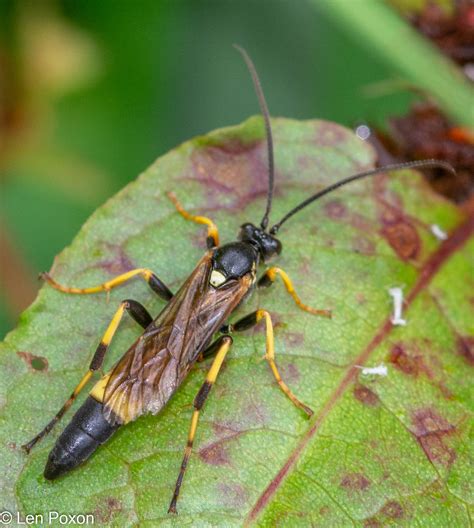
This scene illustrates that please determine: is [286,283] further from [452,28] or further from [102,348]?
[452,28]

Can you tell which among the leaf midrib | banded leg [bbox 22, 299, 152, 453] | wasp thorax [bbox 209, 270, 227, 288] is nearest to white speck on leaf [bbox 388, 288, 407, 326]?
the leaf midrib

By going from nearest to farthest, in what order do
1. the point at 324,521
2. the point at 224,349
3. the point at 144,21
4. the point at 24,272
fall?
the point at 324,521 < the point at 224,349 < the point at 24,272 < the point at 144,21

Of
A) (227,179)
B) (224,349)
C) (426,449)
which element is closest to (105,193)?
(227,179)

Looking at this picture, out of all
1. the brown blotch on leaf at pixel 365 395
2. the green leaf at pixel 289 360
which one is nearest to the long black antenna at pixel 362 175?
the green leaf at pixel 289 360

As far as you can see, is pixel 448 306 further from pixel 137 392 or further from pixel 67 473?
pixel 67 473

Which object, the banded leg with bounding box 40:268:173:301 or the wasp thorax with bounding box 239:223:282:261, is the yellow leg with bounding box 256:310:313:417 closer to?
the wasp thorax with bounding box 239:223:282:261
